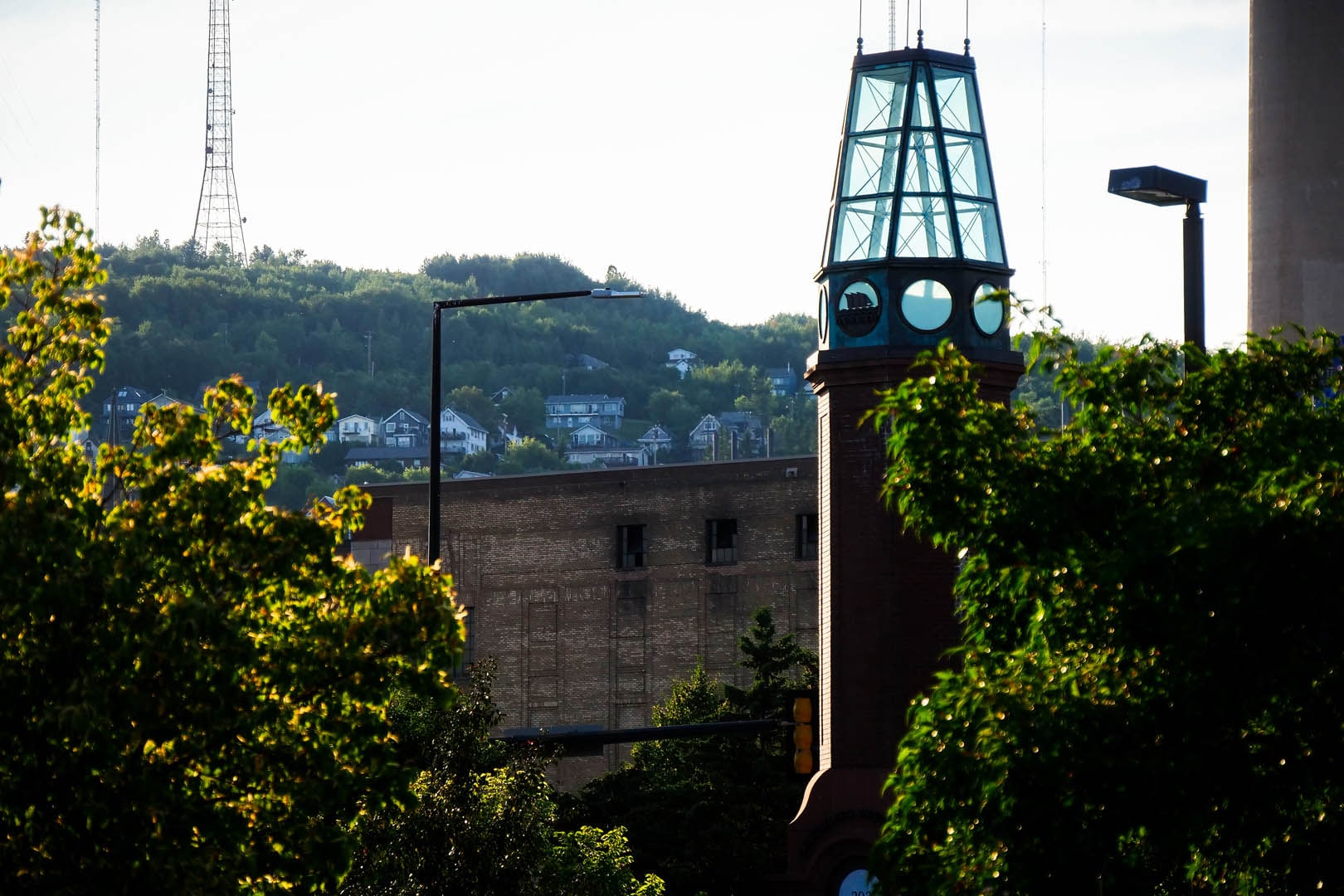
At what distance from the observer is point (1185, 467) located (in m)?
16.4

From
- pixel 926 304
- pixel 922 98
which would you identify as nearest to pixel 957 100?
pixel 922 98

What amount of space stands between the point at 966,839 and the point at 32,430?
750cm

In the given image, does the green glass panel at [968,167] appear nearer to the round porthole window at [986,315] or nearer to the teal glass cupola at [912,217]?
the teal glass cupola at [912,217]

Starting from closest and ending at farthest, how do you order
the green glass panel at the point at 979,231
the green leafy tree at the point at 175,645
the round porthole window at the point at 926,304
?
the green leafy tree at the point at 175,645 < the round porthole window at the point at 926,304 < the green glass panel at the point at 979,231

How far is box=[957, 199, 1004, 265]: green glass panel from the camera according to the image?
115 feet

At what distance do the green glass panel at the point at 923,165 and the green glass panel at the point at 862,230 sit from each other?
20.4 inches

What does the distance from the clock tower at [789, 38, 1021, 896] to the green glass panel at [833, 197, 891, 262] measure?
0.09 ft

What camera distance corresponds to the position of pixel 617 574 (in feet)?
261

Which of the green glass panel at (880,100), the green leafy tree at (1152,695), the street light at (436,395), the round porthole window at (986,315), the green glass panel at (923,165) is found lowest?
the green leafy tree at (1152,695)

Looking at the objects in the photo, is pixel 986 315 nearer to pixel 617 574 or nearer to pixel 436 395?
pixel 436 395

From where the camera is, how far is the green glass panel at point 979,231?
3494 centimetres

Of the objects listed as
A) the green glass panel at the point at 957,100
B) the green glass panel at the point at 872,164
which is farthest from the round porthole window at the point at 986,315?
the green glass panel at the point at 957,100

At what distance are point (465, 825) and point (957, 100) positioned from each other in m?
17.7

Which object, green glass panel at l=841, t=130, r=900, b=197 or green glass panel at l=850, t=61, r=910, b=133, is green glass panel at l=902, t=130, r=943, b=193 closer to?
green glass panel at l=841, t=130, r=900, b=197
